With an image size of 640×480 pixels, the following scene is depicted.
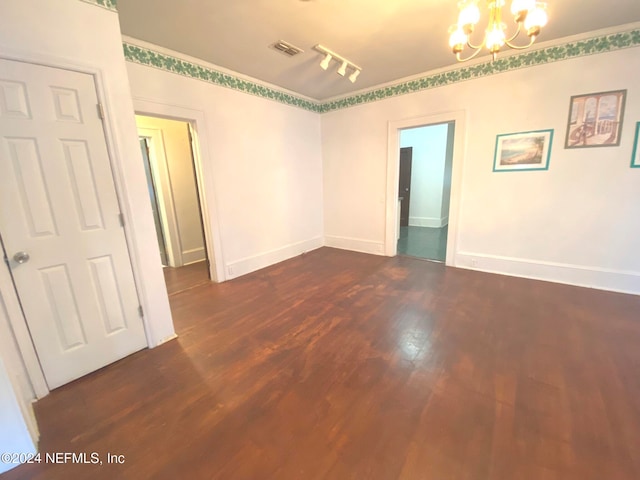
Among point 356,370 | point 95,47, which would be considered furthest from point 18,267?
point 356,370

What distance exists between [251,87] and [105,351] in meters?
3.60

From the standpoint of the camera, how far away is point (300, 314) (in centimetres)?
277

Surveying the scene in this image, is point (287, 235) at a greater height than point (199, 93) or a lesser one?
lesser

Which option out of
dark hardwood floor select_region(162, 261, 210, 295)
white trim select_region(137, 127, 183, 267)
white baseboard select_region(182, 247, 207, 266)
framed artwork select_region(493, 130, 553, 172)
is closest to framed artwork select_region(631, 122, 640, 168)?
framed artwork select_region(493, 130, 553, 172)

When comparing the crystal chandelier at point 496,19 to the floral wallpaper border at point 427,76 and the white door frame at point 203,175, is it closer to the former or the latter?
the floral wallpaper border at point 427,76

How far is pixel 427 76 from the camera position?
3717mm

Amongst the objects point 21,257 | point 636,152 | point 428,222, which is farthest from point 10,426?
point 428,222

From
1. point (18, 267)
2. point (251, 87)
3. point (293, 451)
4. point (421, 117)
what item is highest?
point (251, 87)

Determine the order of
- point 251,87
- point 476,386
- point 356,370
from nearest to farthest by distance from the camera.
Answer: point 476,386 → point 356,370 → point 251,87

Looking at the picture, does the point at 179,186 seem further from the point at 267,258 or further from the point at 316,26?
the point at 316,26

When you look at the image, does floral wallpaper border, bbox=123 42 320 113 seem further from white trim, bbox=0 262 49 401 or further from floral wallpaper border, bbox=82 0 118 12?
white trim, bbox=0 262 49 401

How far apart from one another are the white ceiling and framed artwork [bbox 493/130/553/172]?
1017 millimetres

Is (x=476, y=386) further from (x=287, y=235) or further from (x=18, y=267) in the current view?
(x=287, y=235)

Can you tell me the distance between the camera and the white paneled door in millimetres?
1605
